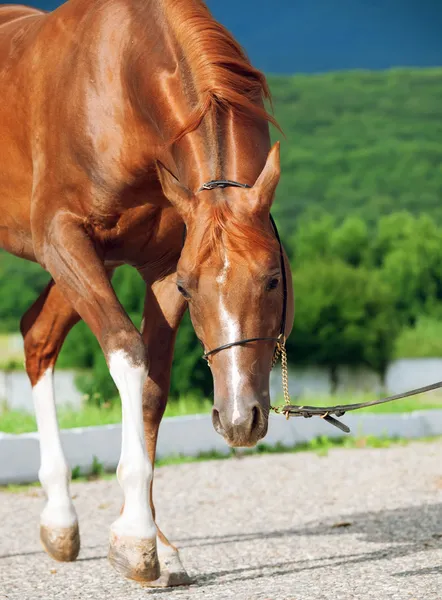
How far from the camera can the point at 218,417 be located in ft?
11.3

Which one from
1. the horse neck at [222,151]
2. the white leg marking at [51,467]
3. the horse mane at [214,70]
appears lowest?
the white leg marking at [51,467]

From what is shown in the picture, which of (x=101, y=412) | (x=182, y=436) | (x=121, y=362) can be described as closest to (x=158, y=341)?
(x=121, y=362)

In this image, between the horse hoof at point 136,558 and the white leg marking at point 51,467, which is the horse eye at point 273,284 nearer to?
the horse hoof at point 136,558

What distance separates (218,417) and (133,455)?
2.14 feet

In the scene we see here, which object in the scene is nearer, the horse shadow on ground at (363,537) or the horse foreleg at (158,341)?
the horse shadow on ground at (363,537)

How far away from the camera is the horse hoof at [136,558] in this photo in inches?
148

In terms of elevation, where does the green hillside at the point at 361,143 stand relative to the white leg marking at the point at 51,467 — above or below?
above

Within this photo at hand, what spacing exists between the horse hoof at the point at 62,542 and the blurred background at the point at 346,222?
254 cm

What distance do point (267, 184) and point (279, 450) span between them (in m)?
6.62

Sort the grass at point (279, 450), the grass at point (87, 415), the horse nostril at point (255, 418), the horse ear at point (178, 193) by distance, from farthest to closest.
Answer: the grass at point (87, 415) < the grass at point (279, 450) < the horse ear at point (178, 193) < the horse nostril at point (255, 418)

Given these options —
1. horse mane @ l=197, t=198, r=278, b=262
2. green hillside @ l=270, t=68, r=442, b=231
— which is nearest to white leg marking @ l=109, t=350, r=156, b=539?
horse mane @ l=197, t=198, r=278, b=262

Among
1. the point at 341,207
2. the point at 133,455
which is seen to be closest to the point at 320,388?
the point at 341,207

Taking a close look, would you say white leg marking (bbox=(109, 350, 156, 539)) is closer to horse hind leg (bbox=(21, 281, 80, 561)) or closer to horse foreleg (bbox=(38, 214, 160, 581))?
horse foreleg (bbox=(38, 214, 160, 581))

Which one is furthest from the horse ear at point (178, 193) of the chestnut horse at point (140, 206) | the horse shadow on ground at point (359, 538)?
the horse shadow on ground at point (359, 538)
